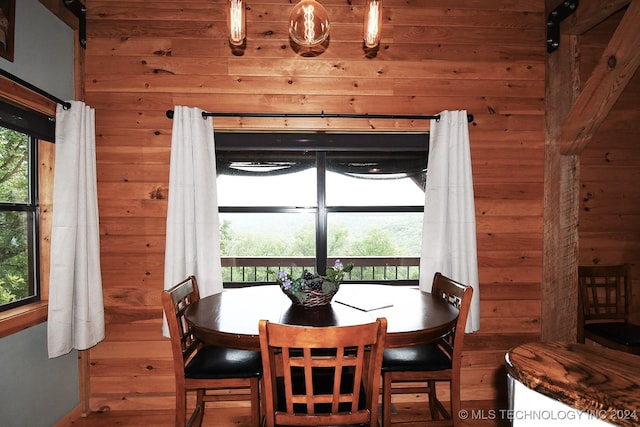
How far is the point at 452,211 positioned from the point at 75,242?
96.9 inches

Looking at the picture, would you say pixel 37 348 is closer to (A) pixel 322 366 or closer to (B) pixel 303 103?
(A) pixel 322 366

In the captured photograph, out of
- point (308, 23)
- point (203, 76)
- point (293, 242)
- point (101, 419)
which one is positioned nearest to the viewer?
point (308, 23)

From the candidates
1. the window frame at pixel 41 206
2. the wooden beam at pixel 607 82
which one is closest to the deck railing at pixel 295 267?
the window frame at pixel 41 206

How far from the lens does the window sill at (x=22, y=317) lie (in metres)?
1.99

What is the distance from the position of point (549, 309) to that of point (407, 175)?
56.5 inches

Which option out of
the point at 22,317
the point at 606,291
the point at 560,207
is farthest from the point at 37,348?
the point at 606,291

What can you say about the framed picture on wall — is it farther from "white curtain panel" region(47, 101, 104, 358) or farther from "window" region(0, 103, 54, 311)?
"white curtain panel" region(47, 101, 104, 358)

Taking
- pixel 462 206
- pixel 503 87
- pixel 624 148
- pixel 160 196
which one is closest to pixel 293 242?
pixel 160 196

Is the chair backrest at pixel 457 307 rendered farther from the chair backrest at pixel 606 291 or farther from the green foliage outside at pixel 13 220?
the green foliage outside at pixel 13 220

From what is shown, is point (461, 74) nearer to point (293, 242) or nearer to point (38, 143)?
point (293, 242)

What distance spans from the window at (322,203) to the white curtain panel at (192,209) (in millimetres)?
239

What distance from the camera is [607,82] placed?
7.30 ft

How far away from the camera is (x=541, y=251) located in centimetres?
286

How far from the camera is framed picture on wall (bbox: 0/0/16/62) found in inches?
77.5
